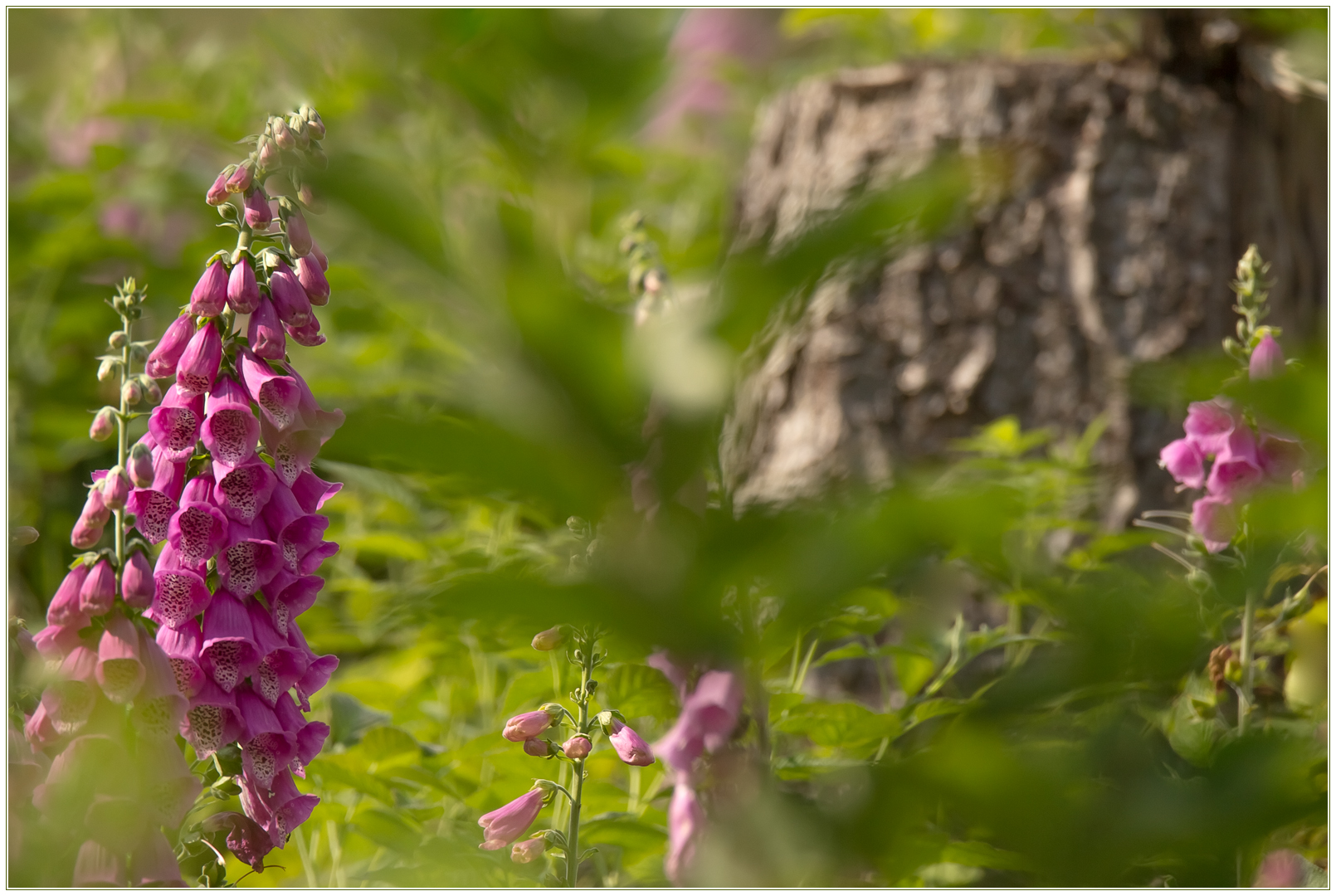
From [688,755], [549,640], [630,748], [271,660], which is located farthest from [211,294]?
[688,755]

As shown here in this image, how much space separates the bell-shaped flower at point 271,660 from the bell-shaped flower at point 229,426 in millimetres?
142

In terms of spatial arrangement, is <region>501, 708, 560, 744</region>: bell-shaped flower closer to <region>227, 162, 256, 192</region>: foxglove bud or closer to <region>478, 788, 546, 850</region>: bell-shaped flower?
<region>478, 788, 546, 850</region>: bell-shaped flower

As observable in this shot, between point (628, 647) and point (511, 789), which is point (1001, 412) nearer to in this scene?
point (511, 789)

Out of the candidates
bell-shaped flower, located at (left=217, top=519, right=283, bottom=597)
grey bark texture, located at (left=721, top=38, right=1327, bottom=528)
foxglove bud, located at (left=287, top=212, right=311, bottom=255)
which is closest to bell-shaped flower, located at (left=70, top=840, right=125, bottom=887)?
bell-shaped flower, located at (left=217, top=519, right=283, bottom=597)

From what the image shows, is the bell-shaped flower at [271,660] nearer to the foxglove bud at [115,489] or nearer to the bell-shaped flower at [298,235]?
the foxglove bud at [115,489]

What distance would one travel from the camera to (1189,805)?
422mm

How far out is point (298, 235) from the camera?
→ 107 cm

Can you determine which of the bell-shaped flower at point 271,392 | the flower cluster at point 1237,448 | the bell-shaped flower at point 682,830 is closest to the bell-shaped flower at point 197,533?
the bell-shaped flower at point 271,392

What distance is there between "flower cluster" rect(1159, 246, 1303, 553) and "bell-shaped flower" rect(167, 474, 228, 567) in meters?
1.12

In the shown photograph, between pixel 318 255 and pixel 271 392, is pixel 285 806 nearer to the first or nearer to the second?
pixel 271 392

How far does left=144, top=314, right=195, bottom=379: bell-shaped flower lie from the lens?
105cm

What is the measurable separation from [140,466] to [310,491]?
0.62 feet

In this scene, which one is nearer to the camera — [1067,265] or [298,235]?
[298,235]

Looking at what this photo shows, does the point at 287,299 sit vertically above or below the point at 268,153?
below
